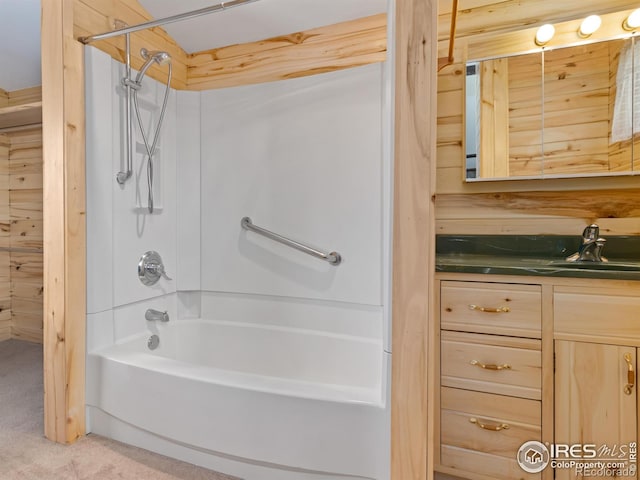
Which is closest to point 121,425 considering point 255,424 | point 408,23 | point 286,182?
point 255,424

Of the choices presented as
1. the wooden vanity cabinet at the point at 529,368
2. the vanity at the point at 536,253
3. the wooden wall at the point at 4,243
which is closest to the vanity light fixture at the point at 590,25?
the vanity at the point at 536,253

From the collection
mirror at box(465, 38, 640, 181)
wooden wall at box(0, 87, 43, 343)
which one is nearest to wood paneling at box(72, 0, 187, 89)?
wooden wall at box(0, 87, 43, 343)

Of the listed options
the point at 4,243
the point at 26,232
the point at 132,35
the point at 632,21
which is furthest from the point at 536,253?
the point at 4,243

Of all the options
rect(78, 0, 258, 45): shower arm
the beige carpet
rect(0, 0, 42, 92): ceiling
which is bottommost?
the beige carpet

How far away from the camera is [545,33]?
1677mm

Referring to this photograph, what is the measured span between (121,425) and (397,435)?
4.03 feet

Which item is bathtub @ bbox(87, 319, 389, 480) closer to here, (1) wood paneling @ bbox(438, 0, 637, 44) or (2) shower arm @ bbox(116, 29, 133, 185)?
(2) shower arm @ bbox(116, 29, 133, 185)

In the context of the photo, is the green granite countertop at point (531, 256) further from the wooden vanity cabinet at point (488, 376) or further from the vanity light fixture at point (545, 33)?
the vanity light fixture at point (545, 33)

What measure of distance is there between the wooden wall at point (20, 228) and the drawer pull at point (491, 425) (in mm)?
3124

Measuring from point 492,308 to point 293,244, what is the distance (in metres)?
1.02

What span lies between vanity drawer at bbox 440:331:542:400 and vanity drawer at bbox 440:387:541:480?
36mm

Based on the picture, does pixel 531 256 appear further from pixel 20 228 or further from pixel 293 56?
pixel 20 228

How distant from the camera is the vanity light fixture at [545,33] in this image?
1.67 meters

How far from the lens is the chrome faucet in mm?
1874
